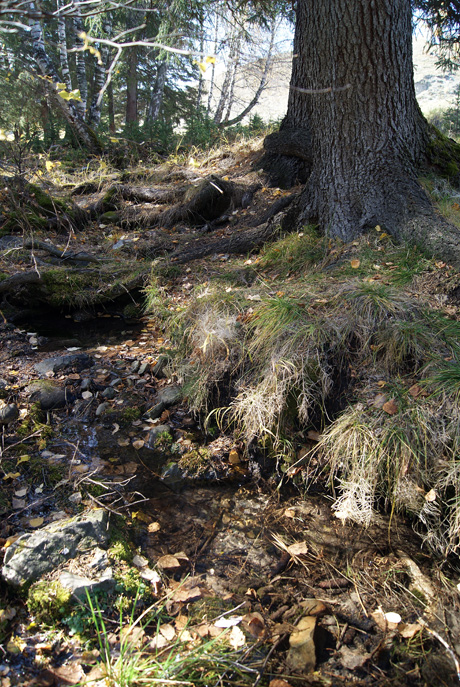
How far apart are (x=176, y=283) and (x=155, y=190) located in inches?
109

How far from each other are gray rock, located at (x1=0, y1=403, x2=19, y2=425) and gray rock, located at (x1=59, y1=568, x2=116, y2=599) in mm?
1689

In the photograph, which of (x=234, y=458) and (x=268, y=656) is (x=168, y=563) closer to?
(x=268, y=656)

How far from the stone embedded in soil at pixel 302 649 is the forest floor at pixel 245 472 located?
0.04 feet

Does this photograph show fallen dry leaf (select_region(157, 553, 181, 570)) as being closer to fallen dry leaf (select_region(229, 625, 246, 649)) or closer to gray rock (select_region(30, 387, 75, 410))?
fallen dry leaf (select_region(229, 625, 246, 649))

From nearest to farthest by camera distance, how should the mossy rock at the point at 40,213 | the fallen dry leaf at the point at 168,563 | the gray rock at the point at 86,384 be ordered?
the fallen dry leaf at the point at 168,563, the gray rock at the point at 86,384, the mossy rock at the point at 40,213

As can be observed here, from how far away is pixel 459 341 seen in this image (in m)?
3.04

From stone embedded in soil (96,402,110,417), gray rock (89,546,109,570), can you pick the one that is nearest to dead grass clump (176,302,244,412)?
stone embedded in soil (96,402,110,417)

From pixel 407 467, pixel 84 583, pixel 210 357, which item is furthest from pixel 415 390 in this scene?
pixel 84 583

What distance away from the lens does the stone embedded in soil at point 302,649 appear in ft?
6.44

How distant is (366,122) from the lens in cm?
448

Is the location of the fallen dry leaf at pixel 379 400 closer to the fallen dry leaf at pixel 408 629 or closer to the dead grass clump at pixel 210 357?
the dead grass clump at pixel 210 357

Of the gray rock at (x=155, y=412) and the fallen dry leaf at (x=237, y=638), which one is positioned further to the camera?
the gray rock at (x=155, y=412)

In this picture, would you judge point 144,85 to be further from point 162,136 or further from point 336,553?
point 336,553

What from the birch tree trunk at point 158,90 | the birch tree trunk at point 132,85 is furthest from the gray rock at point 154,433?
the birch tree trunk at point 132,85
